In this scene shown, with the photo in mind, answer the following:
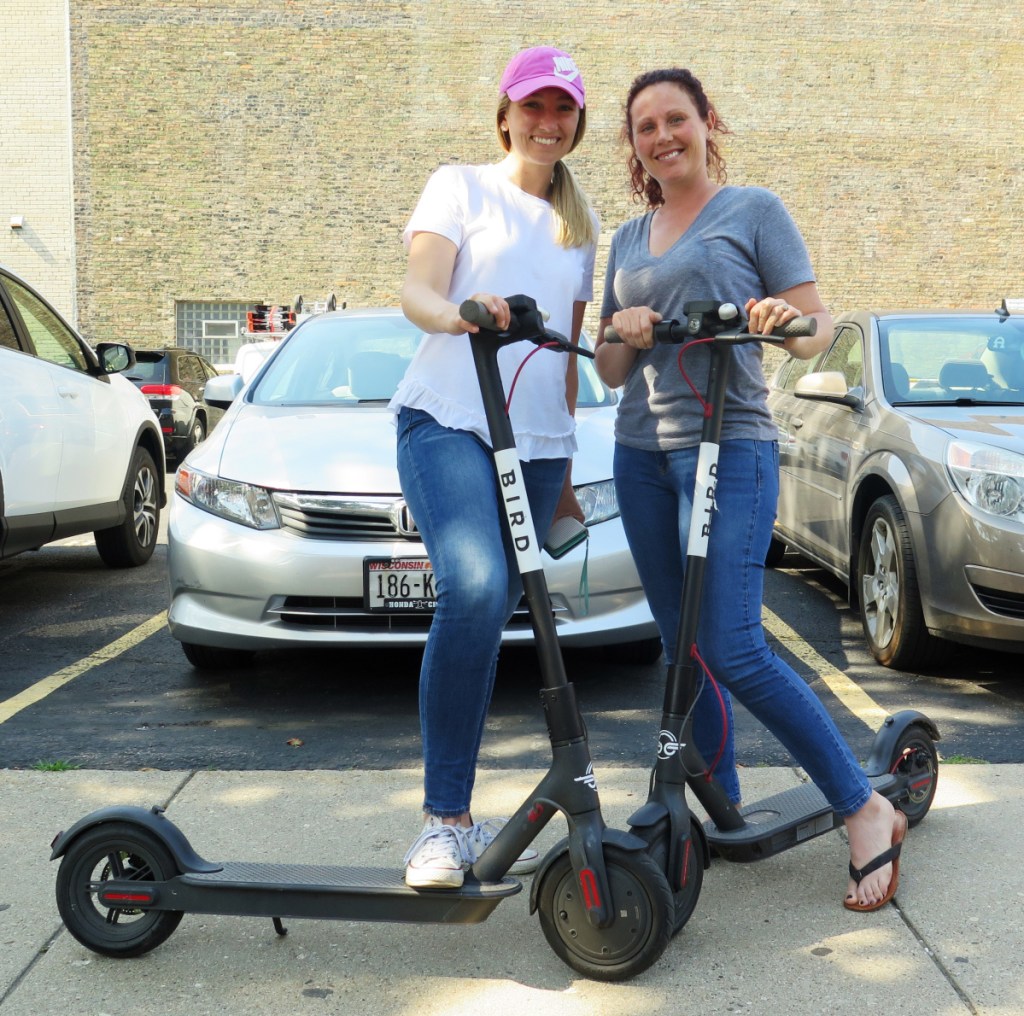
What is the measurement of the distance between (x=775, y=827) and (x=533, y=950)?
0.64 meters

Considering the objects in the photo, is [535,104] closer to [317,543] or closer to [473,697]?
[473,697]

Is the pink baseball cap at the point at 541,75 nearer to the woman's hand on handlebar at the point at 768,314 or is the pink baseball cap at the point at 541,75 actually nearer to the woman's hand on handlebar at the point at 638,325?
the woman's hand on handlebar at the point at 638,325

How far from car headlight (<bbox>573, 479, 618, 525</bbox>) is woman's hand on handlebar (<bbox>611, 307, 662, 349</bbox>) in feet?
7.05

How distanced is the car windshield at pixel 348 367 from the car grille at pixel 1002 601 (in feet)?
5.92

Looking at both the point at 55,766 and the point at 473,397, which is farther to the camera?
the point at 55,766

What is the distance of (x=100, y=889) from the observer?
8.73 feet

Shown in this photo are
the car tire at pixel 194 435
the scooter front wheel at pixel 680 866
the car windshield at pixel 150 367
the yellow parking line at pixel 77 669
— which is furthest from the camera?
the car tire at pixel 194 435

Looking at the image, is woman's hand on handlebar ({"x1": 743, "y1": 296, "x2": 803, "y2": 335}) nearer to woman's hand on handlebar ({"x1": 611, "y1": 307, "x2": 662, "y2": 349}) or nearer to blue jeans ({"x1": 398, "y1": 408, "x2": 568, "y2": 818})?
woman's hand on handlebar ({"x1": 611, "y1": 307, "x2": 662, "y2": 349})

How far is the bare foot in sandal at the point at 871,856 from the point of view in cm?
287

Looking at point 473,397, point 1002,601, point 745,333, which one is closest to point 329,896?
point 473,397

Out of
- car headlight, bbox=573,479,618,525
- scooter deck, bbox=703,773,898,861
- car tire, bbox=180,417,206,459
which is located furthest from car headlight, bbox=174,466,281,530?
car tire, bbox=180,417,206,459

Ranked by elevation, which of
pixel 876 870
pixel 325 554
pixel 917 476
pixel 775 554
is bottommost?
pixel 775 554

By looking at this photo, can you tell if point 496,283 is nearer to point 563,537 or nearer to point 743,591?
point 563,537

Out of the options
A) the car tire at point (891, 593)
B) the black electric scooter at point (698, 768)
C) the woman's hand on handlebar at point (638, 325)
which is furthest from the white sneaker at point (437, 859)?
the car tire at point (891, 593)
